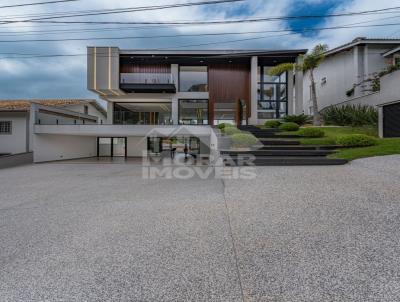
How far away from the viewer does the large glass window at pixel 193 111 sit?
1820 centimetres

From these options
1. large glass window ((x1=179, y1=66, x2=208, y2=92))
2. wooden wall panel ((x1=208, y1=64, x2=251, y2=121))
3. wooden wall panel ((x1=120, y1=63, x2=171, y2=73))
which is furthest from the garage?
wooden wall panel ((x1=120, y1=63, x2=171, y2=73))

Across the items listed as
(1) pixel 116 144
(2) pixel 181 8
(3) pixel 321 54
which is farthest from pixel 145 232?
(1) pixel 116 144

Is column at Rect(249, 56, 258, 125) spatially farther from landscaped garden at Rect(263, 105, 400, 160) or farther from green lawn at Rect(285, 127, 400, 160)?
green lawn at Rect(285, 127, 400, 160)

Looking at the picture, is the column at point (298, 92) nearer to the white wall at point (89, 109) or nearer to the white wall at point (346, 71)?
the white wall at point (346, 71)

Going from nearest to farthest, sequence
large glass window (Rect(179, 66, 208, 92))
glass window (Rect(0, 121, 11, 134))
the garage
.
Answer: the garage < glass window (Rect(0, 121, 11, 134)) < large glass window (Rect(179, 66, 208, 92))

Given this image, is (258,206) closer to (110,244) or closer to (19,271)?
(110,244)

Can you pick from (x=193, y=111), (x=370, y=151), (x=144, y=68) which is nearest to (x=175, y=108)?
(x=193, y=111)

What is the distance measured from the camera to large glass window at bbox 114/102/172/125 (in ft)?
52.7

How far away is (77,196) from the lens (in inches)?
227

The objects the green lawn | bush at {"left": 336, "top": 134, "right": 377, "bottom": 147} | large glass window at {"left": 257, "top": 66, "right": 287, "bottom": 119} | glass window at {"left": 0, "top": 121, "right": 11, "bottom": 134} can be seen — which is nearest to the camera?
the green lawn

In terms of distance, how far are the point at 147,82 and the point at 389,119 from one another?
50.0ft

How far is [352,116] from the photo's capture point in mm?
14195

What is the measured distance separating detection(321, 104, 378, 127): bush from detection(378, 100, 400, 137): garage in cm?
141

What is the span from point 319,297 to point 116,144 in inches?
860
